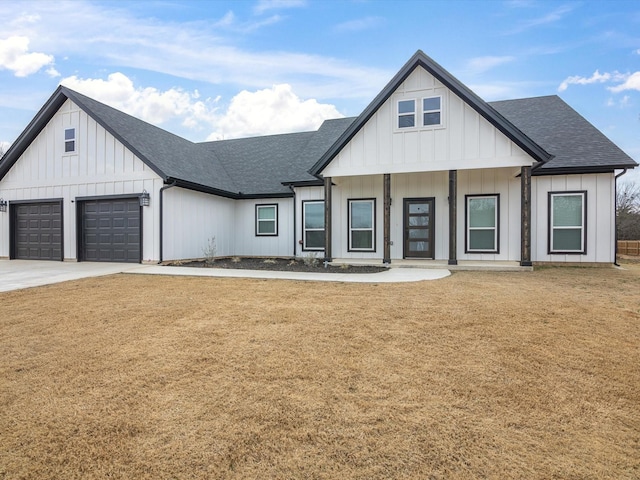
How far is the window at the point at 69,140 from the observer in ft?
43.8

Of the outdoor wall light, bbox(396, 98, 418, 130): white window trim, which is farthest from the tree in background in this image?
the outdoor wall light

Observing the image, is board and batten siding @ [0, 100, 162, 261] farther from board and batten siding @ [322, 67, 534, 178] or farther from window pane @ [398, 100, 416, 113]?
window pane @ [398, 100, 416, 113]

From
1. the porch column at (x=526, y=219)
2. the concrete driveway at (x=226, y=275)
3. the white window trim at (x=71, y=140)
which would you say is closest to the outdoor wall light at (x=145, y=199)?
the concrete driveway at (x=226, y=275)

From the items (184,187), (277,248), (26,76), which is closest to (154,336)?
(184,187)

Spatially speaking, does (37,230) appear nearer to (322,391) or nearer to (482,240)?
(322,391)

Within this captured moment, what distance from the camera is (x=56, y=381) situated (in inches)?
120

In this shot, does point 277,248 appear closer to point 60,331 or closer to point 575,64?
point 60,331

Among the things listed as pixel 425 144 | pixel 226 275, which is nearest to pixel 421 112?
pixel 425 144

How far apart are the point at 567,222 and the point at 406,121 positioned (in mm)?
6182

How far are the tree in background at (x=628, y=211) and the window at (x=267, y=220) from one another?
2116 cm

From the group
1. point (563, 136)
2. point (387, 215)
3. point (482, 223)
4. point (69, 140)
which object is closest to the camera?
point (387, 215)

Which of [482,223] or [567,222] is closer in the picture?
[567,222]

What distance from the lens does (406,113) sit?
11211 millimetres

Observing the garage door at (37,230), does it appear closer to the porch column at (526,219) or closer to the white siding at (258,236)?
the white siding at (258,236)
